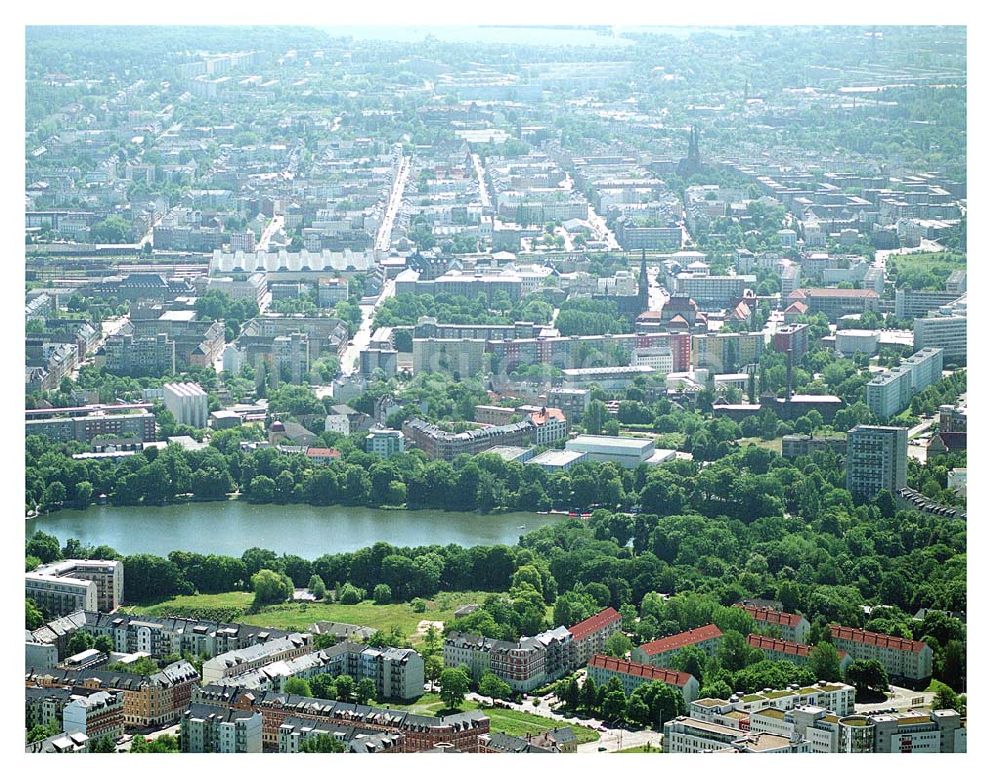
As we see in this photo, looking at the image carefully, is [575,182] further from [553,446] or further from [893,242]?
[553,446]

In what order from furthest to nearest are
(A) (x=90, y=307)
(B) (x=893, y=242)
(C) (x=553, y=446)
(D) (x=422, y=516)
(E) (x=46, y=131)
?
(E) (x=46, y=131), (B) (x=893, y=242), (A) (x=90, y=307), (C) (x=553, y=446), (D) (x=422, y=516)

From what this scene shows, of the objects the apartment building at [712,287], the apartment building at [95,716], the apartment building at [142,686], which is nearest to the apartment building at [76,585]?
the apartment building at [142,686]

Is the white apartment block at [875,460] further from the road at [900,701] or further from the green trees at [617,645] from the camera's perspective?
the road at [900,701]

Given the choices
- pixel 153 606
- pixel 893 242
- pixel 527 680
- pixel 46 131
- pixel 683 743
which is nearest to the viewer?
pixel 683 743

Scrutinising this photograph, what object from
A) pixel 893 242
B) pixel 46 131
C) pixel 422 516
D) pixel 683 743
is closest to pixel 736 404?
pixel 422 516

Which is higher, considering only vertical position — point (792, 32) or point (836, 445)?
point (792, 32)
